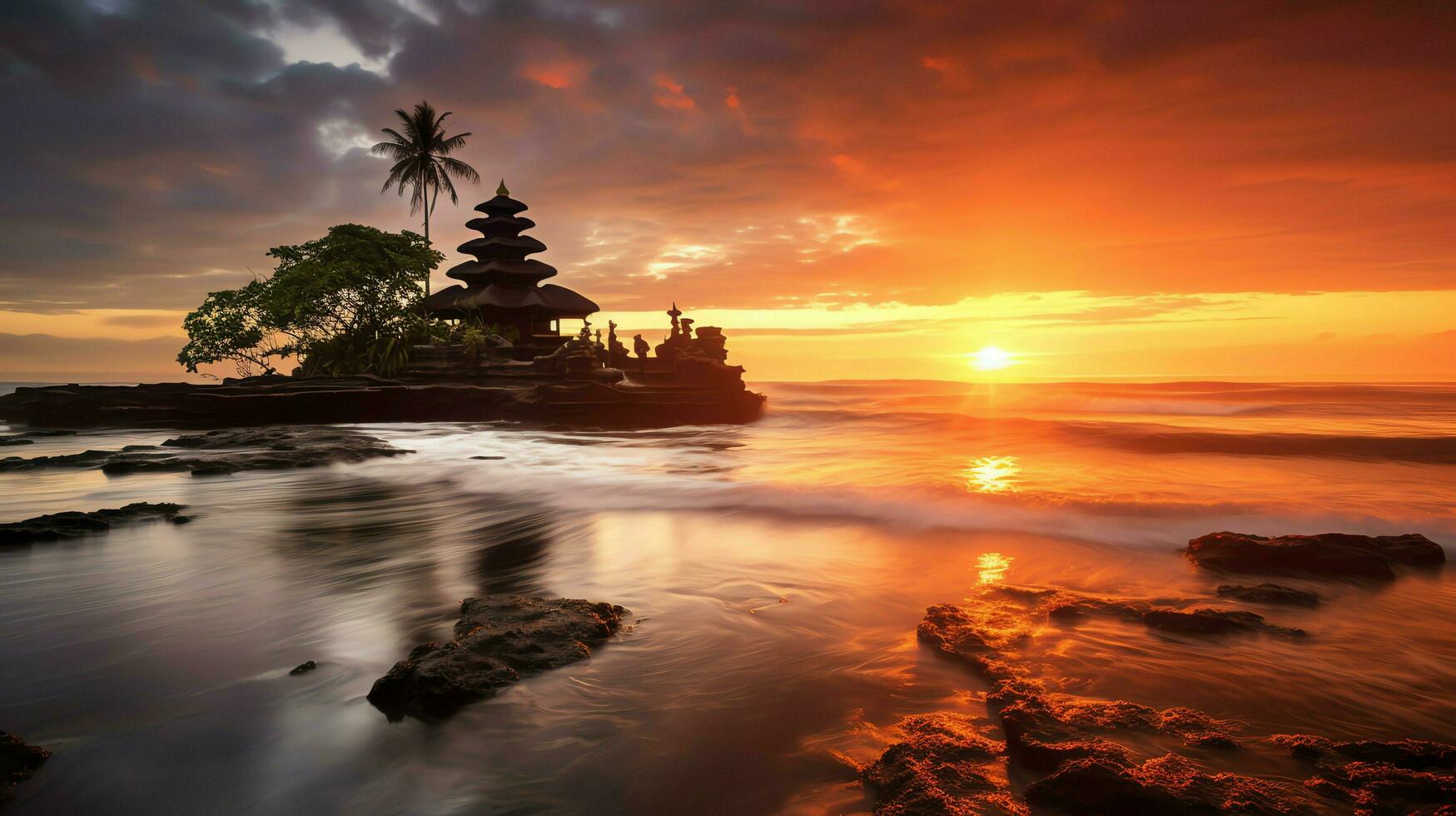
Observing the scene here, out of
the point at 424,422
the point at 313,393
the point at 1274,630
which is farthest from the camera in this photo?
the point at 424,422

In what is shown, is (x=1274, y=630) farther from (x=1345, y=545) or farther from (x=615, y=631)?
(x=615, y=631)

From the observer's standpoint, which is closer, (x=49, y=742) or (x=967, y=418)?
(x=49, y=742)

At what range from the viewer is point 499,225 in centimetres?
4125

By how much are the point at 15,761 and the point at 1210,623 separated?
6.09 meters

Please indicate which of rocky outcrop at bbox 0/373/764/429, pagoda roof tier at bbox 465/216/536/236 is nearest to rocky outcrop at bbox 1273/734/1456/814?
rocky outcrop at bbox 0/373/764/429

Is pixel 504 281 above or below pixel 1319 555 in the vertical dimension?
above

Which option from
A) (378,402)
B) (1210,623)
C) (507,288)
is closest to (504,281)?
(507,288)

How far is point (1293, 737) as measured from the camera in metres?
2.66

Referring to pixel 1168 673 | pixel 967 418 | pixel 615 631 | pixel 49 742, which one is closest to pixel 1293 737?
pixel 1168 673

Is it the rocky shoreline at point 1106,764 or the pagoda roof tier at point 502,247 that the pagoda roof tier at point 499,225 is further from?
the rocky shoreline at point 1106,764

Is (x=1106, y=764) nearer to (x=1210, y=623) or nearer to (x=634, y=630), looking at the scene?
(x=1210, y=623)

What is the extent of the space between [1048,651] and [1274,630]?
5.48 ft

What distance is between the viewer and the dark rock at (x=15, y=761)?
2449mm

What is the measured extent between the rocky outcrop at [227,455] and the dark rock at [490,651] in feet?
33.6
